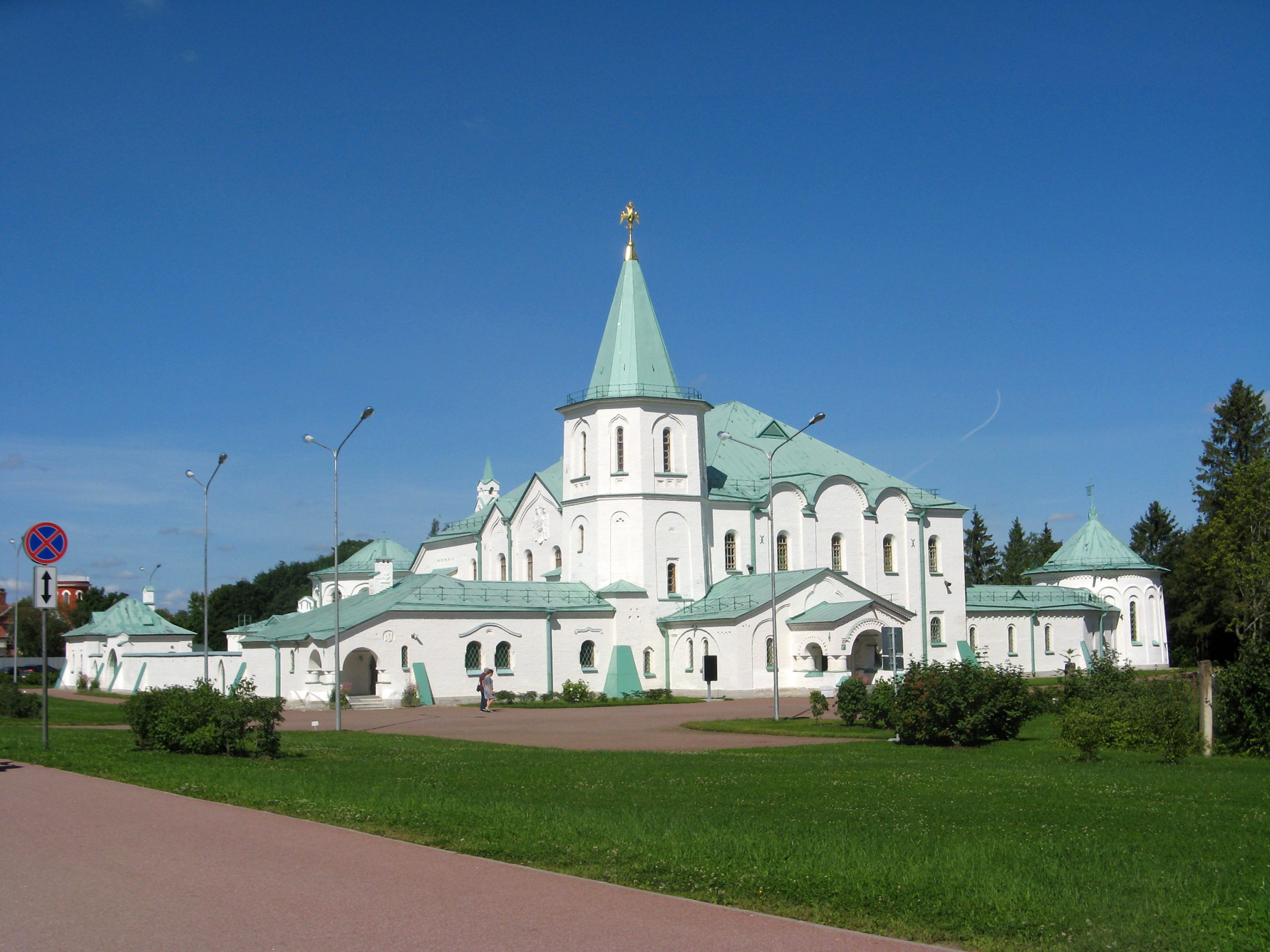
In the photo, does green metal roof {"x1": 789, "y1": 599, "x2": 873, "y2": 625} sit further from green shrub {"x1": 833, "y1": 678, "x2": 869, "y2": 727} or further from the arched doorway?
green shrub {"x1": 833, "y1": 678, "x2": 869, "y2": 727}

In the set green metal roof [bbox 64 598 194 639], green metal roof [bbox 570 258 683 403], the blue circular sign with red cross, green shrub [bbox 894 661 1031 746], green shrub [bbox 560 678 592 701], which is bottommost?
green shrub [bbox 560 678 592 701]

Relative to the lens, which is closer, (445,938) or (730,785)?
(445,938)

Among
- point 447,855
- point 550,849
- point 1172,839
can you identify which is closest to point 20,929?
point 447,855

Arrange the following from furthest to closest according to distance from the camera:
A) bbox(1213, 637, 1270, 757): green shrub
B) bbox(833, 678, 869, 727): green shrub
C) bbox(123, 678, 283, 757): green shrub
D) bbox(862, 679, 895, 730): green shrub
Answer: bbox(833, 678, 869, 727): green shrub, bbox(862, 679, 895, 730): green shrub, bbox(123, 678, 283, 757): green shrub, bbox(1213, 637, 1270, 757): green shrub

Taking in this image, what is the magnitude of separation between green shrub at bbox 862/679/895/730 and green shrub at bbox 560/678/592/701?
1958 centimetres

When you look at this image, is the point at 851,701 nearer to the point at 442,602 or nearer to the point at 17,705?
the point at 442,602

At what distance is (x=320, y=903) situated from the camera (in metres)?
8.48

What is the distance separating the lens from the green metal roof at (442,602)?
1821 inches

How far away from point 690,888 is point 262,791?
7125 mm

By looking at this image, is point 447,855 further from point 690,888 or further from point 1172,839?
point 1172,839

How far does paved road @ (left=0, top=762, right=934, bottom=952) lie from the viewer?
7520mm

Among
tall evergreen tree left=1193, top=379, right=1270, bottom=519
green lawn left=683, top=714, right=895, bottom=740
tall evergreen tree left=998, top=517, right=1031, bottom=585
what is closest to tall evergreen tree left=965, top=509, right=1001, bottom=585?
tall evergreen tree left=998, top=517, right=1031, bottom=585

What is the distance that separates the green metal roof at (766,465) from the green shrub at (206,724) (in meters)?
35.3

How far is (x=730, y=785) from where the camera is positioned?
597 inches
